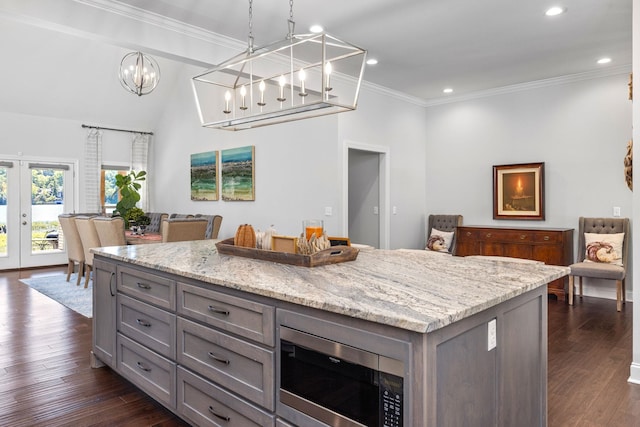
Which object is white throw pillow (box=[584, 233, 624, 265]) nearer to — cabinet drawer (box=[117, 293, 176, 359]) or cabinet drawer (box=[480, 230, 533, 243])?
cabinet drawer (box=[480, 230, 533, 243])

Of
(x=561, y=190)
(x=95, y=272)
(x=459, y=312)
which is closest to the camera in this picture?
(x=459, y=312)

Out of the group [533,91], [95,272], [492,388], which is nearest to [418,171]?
[533,91]

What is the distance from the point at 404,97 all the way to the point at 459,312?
5673 mm

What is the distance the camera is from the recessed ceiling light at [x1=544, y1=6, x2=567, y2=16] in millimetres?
3635

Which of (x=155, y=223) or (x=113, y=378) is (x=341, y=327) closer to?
(x=113, y=378)

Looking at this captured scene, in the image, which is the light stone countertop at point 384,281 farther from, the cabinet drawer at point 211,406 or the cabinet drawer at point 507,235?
the cabinet drawer at point 507,235

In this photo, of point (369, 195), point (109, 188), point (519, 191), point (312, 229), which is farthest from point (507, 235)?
point (109, 188)

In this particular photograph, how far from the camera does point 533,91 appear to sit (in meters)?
5.96

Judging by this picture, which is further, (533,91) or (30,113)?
(30,113)

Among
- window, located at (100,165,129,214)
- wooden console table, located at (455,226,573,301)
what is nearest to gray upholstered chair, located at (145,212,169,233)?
window, located at (100,165,129,214)

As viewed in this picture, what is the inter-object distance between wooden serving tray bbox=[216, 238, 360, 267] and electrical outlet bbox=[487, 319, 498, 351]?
0.94m

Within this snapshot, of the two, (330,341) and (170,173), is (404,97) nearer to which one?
(170,173)

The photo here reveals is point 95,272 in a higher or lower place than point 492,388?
higher

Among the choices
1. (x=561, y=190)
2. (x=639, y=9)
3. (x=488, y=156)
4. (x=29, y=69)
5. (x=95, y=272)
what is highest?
(x=29, y=69)
